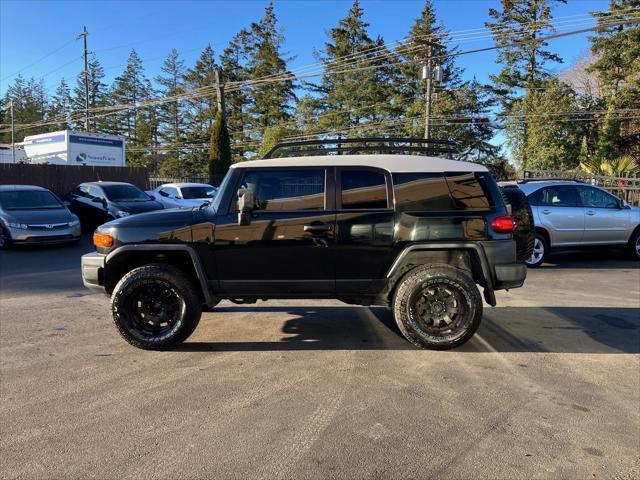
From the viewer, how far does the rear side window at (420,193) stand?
188 inches

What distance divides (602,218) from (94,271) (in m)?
9.97

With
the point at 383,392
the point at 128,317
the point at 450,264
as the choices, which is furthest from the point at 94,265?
the point at 450,264

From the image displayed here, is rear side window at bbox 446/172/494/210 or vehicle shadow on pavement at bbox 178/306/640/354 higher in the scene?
rear side window at bbox 446/172/494/210

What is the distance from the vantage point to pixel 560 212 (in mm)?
10000

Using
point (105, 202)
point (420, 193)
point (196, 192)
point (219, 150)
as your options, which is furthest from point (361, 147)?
point (219, 150)

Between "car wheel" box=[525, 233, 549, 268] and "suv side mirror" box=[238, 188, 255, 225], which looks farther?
"car wheel" box=[525, 233, 549, 268]

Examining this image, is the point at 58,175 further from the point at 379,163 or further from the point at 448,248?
the point at 448,248

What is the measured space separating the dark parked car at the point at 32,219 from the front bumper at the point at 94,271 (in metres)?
7.78

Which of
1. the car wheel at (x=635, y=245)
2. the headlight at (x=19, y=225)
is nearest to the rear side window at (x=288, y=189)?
the headlight at (x=19, y=225)

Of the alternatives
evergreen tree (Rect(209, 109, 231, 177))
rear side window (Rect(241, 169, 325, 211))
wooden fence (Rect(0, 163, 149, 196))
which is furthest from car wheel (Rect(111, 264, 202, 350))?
evergreen tree (Rect(209, 109, 231, 177))

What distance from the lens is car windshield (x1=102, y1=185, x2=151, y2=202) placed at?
48.4 feet

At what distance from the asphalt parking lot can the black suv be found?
49cm

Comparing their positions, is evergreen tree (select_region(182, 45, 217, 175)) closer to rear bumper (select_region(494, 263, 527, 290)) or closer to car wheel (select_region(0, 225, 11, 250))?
car wheel (select_region(0, 225, 11, 250))

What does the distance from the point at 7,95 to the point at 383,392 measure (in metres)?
86.5
